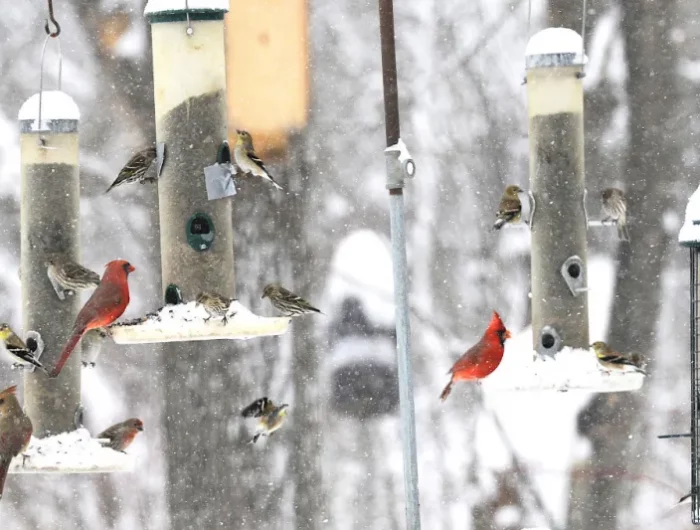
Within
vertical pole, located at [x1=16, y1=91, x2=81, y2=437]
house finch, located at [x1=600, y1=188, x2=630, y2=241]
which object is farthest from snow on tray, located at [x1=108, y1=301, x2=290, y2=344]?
house finch, located at [x1=600, y1=188, x2=630, y2=241]

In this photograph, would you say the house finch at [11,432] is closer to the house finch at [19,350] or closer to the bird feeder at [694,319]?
the house finch at [19,350]

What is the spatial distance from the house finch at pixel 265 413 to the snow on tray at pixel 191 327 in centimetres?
301

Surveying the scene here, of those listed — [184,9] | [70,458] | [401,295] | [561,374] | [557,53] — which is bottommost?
[70,458]

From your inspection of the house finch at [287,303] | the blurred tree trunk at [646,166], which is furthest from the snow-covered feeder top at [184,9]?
the blurred tree trunk at [646,166]

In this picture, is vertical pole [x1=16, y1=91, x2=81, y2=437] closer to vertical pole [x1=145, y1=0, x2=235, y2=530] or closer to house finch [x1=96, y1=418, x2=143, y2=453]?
vertical pole [x1=145, y1=0, x2=235, y2=530]

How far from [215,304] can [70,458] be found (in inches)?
43.9

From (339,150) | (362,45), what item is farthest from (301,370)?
(362,45)

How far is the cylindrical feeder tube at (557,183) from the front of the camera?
830cm

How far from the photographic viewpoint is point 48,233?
834 cm

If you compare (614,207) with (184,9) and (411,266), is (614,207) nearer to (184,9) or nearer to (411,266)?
(184,9)

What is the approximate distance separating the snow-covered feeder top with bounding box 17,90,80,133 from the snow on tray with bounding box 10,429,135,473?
1514 mm

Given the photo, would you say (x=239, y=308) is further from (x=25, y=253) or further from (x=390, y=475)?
(x=390, y=475)

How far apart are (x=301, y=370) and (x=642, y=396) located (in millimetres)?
2848

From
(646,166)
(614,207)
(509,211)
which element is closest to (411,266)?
(646,166)
